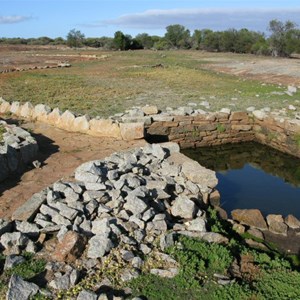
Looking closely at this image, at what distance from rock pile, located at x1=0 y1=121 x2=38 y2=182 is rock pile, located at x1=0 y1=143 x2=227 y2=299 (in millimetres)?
1304

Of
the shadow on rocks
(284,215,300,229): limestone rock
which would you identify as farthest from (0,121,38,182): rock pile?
(284,215,300,229): limestone rock

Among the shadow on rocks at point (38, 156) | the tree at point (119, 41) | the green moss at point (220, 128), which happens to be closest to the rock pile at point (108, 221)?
the shadow on rocks at point (38, 156)

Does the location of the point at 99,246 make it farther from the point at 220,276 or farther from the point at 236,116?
the point at 236,116

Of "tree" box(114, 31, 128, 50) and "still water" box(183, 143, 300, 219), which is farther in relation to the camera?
"tree" box(114, 31, 128, 50)

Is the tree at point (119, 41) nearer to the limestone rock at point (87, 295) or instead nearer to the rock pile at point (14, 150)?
the rock pile at point (14, 150)

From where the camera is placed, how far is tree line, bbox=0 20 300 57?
140ft

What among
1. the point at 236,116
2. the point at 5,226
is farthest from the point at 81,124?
the point at 5,226

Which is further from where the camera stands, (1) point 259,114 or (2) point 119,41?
(2) point 119,41

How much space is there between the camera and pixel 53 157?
28.1ft

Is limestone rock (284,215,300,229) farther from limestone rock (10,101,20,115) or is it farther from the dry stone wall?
limestone rock (10,101,20,115)

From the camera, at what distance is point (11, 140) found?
8.30 meters

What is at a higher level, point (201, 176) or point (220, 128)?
point (201, 176)

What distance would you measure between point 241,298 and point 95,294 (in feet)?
4.92

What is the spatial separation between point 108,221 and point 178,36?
60.1 m
